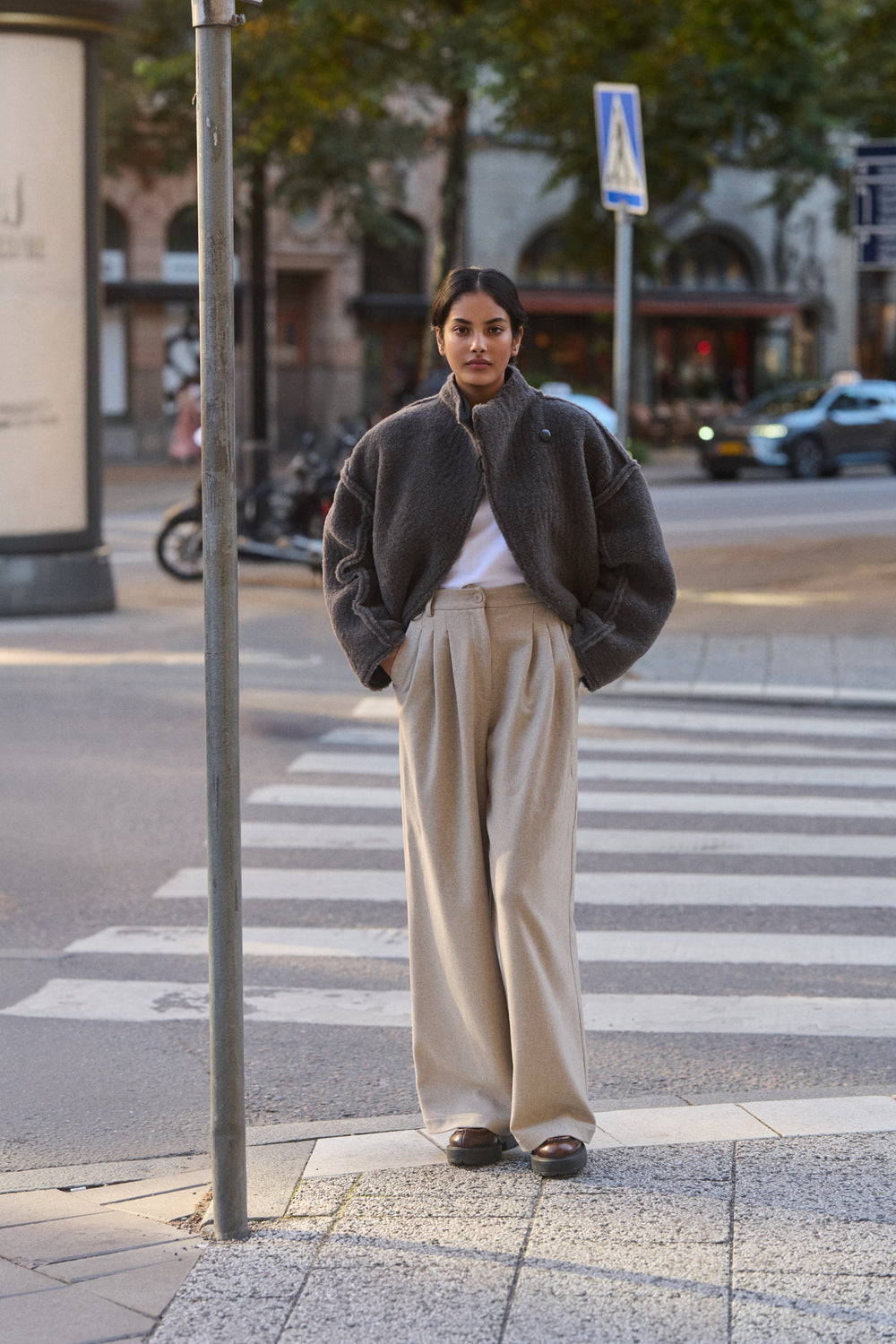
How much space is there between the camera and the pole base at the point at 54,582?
42.2 feet

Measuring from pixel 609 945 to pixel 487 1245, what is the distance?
8.03 feet

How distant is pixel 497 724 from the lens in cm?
366

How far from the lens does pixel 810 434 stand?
30.0 meters

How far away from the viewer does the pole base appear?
42.2 feet

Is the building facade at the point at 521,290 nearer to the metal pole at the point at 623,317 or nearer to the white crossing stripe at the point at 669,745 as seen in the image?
the metal pole at the point at 623,317

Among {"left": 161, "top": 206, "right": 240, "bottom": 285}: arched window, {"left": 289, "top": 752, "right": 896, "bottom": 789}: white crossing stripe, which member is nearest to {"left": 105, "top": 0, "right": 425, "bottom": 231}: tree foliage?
{"left": 161, "top": 206, "right": 240, "bottom": 285}: arched window

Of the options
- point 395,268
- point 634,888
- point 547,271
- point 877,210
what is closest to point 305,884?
point 634,888

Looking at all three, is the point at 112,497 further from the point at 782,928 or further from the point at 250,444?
the point at 782,928

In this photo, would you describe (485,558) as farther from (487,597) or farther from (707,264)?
(707,264)

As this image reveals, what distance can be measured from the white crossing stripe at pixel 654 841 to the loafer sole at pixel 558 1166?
325cm

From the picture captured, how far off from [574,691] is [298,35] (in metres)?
17.2

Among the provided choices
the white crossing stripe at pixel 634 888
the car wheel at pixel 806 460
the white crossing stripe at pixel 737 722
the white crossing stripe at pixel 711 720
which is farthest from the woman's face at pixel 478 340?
the car wheel at pixel 806 460

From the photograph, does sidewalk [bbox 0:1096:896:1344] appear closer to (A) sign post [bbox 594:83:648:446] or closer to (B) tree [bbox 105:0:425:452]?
(A) sign post [bbox 594:83:648:446]

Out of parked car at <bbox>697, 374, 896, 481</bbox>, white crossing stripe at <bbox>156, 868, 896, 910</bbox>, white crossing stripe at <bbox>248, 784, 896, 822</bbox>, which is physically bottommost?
white crossing stripe at <bbox>248, 784, 896, 822</bbox>
